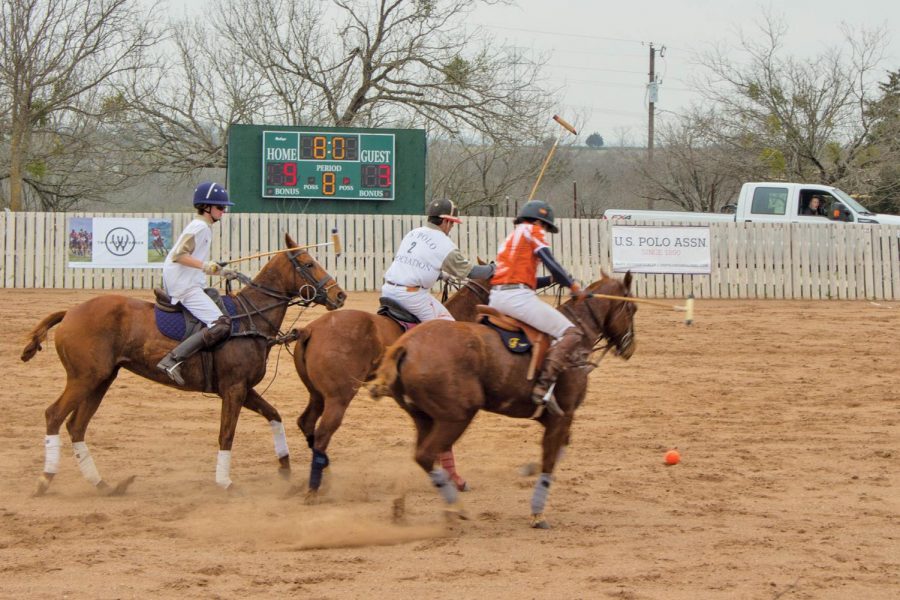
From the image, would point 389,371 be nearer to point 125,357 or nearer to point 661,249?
point 125,357

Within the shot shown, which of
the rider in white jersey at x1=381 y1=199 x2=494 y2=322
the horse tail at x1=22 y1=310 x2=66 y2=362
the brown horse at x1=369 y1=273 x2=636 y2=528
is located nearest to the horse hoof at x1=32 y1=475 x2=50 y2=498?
the horse tail at x1=22 y1=310 x2=66 y2=362

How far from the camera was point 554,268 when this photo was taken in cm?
862

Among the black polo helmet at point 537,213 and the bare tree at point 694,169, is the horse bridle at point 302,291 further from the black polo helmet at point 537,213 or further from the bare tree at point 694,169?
the bare tree at point 694,169

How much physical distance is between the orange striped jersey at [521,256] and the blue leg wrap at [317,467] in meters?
2.20

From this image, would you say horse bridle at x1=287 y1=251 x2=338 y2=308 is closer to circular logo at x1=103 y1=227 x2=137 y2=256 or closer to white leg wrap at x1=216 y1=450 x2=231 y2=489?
white leg wrap at x1=216 y1=450 x2=231 y2=489

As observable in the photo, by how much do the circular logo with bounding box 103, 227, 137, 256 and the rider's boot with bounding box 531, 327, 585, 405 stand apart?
20.2 metres

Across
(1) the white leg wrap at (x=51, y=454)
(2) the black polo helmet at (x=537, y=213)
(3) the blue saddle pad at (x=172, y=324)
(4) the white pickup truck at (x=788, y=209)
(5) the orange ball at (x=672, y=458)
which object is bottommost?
(5) the orange ball at (x=672, y=458)

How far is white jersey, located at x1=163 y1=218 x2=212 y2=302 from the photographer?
993cm

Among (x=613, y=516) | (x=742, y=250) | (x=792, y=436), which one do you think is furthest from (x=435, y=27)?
(x=613, y=516)

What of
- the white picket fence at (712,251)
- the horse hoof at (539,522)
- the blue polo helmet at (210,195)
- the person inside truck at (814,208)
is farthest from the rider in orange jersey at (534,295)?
the person inside truck at (814,208)

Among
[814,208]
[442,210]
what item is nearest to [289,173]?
[814,208]

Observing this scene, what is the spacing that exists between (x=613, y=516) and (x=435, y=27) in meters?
32.2

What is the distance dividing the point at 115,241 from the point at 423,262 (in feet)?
61.3

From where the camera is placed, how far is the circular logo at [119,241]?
88.7 feet
